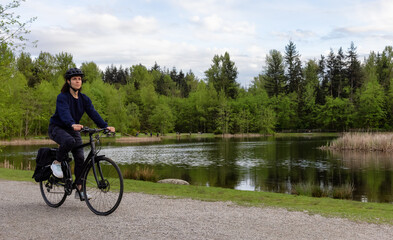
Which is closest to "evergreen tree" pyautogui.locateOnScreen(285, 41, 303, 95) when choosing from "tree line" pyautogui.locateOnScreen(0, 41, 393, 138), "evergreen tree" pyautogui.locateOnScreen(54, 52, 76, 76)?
"tree line" pyautogui.locateOnScreen(0, 41, 393, 138)

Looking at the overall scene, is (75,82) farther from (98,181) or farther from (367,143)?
(367,143)

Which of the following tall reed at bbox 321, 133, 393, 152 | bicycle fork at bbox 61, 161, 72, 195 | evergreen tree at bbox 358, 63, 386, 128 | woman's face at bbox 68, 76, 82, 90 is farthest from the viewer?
evergreen tree at bbox 358, 63, 386, 128

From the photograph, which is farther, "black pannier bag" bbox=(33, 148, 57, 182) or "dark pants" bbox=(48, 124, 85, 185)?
"black pannier bag" bbox=(33, 148, 57, 182)

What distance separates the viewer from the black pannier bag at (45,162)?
7.18m

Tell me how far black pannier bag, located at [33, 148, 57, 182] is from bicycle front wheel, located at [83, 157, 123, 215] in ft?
3.30

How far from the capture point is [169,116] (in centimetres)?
8638

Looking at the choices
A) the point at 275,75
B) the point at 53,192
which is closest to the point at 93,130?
the point at 53,192

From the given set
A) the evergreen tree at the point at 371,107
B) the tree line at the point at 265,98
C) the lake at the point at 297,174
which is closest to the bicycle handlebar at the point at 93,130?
the lake at the point at 297,174

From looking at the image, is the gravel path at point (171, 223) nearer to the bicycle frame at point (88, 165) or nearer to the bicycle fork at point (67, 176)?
the bicycle fork at point (67, 176)

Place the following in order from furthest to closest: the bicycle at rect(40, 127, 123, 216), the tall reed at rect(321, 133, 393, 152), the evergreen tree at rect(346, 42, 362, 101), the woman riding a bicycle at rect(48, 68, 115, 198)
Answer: the evergreen tree at rect(346, 42, 362, 101) < the tall reed at rect(321, 133, 393, 152) < the woman riding a bicycle at rect(48, 68, 115, 198) < the bicycle at rect(40, 127, 123, 216)

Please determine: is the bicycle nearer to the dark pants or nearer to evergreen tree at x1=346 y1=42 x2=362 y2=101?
the dark pants

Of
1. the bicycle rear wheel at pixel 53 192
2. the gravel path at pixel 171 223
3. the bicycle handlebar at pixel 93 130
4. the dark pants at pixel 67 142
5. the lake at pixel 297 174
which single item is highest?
the bicycle handlebar at pixel 93 130

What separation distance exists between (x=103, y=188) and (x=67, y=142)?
43.3 inches

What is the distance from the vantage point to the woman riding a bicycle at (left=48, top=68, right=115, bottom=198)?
6.63 m
